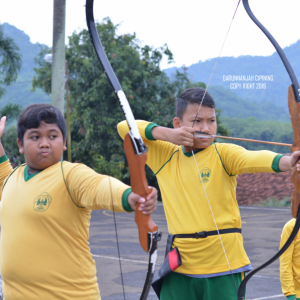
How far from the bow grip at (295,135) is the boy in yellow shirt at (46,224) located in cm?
82

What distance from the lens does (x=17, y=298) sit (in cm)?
187

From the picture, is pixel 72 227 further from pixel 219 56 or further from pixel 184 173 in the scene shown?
pixel 219 56

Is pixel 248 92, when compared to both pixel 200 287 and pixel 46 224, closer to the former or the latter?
pixel 200 287

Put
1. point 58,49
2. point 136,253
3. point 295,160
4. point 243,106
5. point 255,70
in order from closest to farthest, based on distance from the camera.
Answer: point 295,160, point 255,70, point 243,106, point 136,253, point 58,49

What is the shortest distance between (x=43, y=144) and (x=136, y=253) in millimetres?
5873

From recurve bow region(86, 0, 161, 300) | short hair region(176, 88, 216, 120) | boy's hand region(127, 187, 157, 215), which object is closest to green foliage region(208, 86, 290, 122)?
short hair region(176, 88, 216, 120)

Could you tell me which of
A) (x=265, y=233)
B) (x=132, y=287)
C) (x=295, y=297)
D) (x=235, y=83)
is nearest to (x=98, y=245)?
(x=132, y=287)

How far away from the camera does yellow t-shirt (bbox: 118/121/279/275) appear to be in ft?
7.29

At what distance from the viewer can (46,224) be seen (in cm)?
185

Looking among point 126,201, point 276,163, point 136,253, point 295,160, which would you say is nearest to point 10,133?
point 136,253

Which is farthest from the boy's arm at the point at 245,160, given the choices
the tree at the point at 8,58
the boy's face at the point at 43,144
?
the tree at the point at 8,58

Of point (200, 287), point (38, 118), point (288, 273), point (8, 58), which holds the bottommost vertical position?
point (288, 273)

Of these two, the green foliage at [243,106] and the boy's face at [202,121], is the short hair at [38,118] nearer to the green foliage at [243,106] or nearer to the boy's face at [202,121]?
the boy's face at [202,121]

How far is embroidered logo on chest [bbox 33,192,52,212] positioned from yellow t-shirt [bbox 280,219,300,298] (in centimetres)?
156
